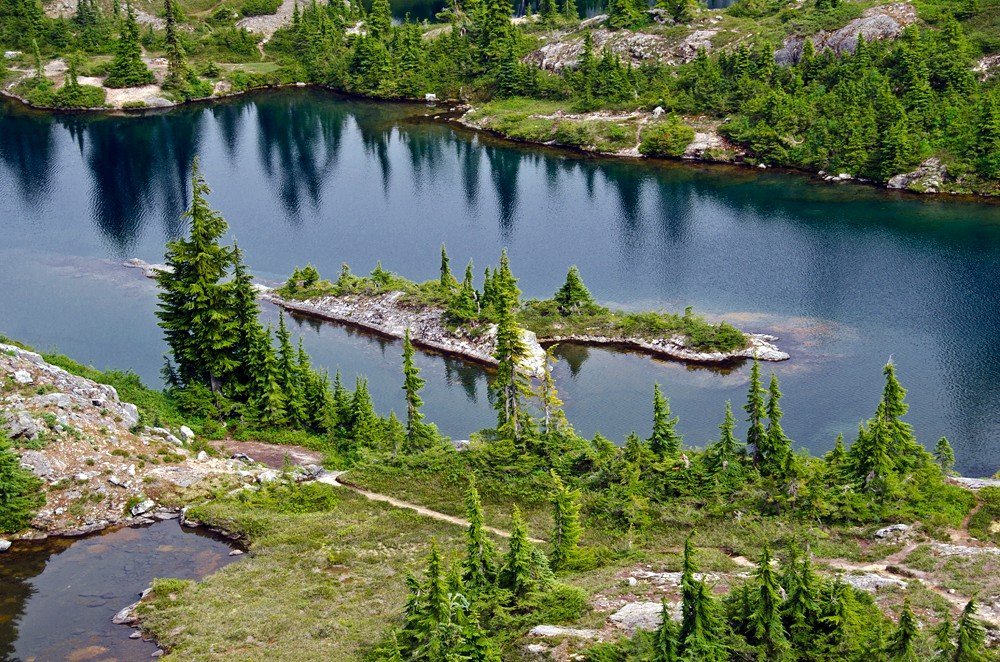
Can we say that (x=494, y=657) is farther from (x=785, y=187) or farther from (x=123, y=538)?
(x=785, y=187)

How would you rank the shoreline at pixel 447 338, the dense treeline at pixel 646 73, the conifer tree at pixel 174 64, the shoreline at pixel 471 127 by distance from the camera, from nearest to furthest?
the shoreline at pixel 447 338, the shoreline at pixel 471 127, the dense treeline at pixel 646 73, the conifer tree at pixel 174 64

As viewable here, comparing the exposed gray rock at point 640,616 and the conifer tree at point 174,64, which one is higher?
the conifer tree at point 174,64

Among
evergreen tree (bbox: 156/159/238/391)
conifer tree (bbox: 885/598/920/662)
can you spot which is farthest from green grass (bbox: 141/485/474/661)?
conifer tree (bbox: 885/598/920/662)

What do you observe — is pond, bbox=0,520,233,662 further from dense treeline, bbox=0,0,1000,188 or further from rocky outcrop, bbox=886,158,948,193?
dense treeline, bbox=0,0,1000,188

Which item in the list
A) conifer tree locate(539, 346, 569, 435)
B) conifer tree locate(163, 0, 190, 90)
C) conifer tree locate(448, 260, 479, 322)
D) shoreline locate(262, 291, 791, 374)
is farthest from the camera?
conifer tree locate(163, 0, 190, 90)

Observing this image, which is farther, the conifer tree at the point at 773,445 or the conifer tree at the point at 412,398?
the conifer tree at the point at 412,398

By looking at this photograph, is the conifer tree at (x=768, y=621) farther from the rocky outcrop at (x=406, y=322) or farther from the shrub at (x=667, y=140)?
the shrub at (x=667, y=140)

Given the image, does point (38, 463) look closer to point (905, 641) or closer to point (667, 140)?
point (905, 641)

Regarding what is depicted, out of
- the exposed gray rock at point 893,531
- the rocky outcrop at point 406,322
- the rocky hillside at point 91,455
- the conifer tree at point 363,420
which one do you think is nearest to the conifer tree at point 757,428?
the exposed gray rock at point 893,531
